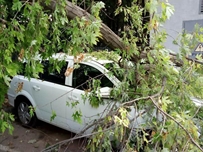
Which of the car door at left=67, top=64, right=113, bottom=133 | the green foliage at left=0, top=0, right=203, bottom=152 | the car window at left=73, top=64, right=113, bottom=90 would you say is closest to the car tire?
the car door at left=67, top=64, right=113, bottom=133

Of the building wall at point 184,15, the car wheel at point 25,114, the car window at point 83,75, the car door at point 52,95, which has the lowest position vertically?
the car wheel at point 25,114

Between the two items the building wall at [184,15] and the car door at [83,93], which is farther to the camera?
the building wall at [184,15]

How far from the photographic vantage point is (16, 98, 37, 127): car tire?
17.0 feet

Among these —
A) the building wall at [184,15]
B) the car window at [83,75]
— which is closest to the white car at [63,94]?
the car window at [83,75]

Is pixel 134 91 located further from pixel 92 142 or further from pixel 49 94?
pixel 49 94

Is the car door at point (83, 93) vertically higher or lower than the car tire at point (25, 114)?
higher

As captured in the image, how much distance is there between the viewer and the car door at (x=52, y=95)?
174 inches

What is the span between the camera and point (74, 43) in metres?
2.32

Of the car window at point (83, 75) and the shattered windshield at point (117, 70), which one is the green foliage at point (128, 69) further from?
the car window at point (83, 75)

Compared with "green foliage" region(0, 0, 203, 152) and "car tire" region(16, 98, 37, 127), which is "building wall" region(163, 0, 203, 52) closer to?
"green foliage" region(0, 0, 203, 152)

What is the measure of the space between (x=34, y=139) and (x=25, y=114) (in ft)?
2.50

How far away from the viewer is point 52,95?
4562 mm

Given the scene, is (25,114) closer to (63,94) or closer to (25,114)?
(25,114)

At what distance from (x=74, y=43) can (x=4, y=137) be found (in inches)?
136
